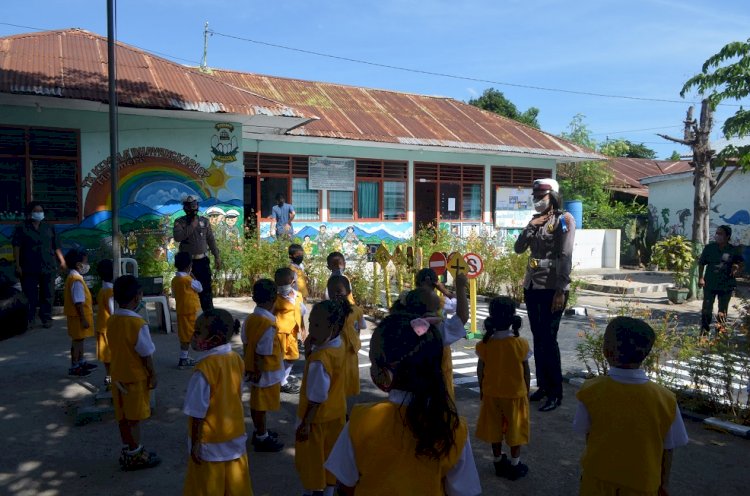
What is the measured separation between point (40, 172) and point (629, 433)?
11.0 m

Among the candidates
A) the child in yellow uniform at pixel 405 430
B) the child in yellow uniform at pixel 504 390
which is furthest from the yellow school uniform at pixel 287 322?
the child in yellow uniform at pixel 405 430

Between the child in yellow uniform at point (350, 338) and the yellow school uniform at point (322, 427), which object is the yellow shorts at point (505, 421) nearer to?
the child in yellow uniform at point (350, 338)

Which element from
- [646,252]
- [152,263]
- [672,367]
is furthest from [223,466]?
[646,252]

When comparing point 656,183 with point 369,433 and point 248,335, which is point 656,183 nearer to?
point 248,335

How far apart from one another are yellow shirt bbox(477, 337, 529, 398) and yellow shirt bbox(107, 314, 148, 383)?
2.35 m

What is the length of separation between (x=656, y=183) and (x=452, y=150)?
423 inches

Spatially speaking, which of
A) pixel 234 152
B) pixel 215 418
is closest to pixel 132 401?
pixel 215 418

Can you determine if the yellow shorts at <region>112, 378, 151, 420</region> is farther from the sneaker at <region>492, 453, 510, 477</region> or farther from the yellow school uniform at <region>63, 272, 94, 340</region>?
the sneaker at <region>492, 453, 510, 477</region>

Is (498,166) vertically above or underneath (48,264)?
above

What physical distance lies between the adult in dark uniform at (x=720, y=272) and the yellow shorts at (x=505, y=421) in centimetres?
574

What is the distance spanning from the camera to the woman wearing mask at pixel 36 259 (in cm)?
837

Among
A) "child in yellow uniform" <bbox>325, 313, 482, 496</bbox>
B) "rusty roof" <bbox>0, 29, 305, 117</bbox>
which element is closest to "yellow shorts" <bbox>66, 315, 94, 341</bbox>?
"child in yellow uniform" <bbox>325, 313, 482, 496</bbox>

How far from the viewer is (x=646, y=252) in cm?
2191

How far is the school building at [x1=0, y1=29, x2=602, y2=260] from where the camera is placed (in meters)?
10.4
